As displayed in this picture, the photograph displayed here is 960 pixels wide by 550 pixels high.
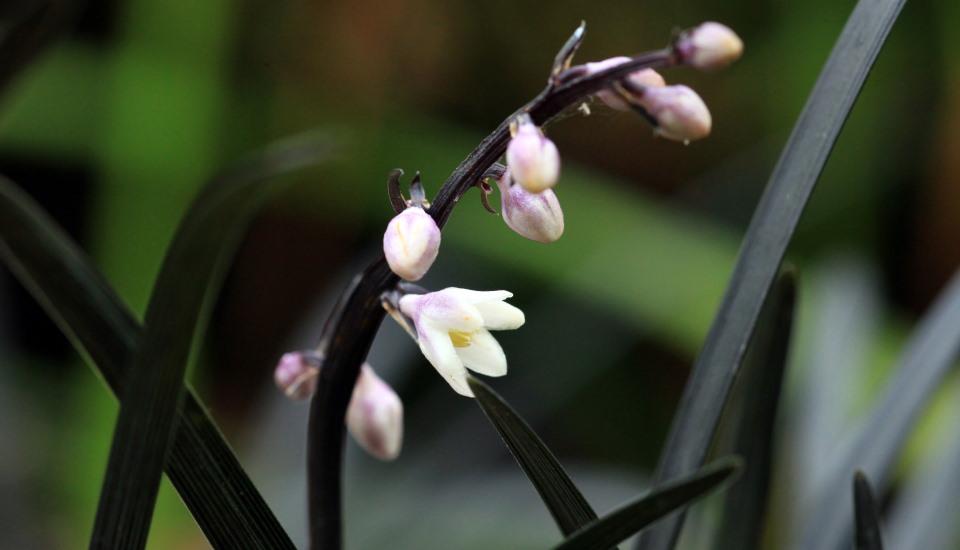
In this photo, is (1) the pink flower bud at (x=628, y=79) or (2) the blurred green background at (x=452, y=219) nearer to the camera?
(1) the pink flower bud at (x=628, y=79)

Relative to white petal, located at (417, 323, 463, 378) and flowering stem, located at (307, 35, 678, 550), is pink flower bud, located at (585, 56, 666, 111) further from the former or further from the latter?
white petal, located at (417, 323, 463, 378)

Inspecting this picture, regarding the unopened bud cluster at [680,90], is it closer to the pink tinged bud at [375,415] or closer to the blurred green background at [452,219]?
the pink tinged bud at [375,415]

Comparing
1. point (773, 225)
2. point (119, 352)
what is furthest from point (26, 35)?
point (773, 225)

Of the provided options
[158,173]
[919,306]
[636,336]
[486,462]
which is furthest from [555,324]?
[919,306]

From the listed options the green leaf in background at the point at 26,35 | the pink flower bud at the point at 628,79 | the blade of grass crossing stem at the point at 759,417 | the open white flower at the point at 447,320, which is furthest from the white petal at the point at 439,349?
the green leaf in background at the point at 26,35

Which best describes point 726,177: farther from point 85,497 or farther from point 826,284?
point 85,497

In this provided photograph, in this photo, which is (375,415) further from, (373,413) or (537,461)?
(537,461)
